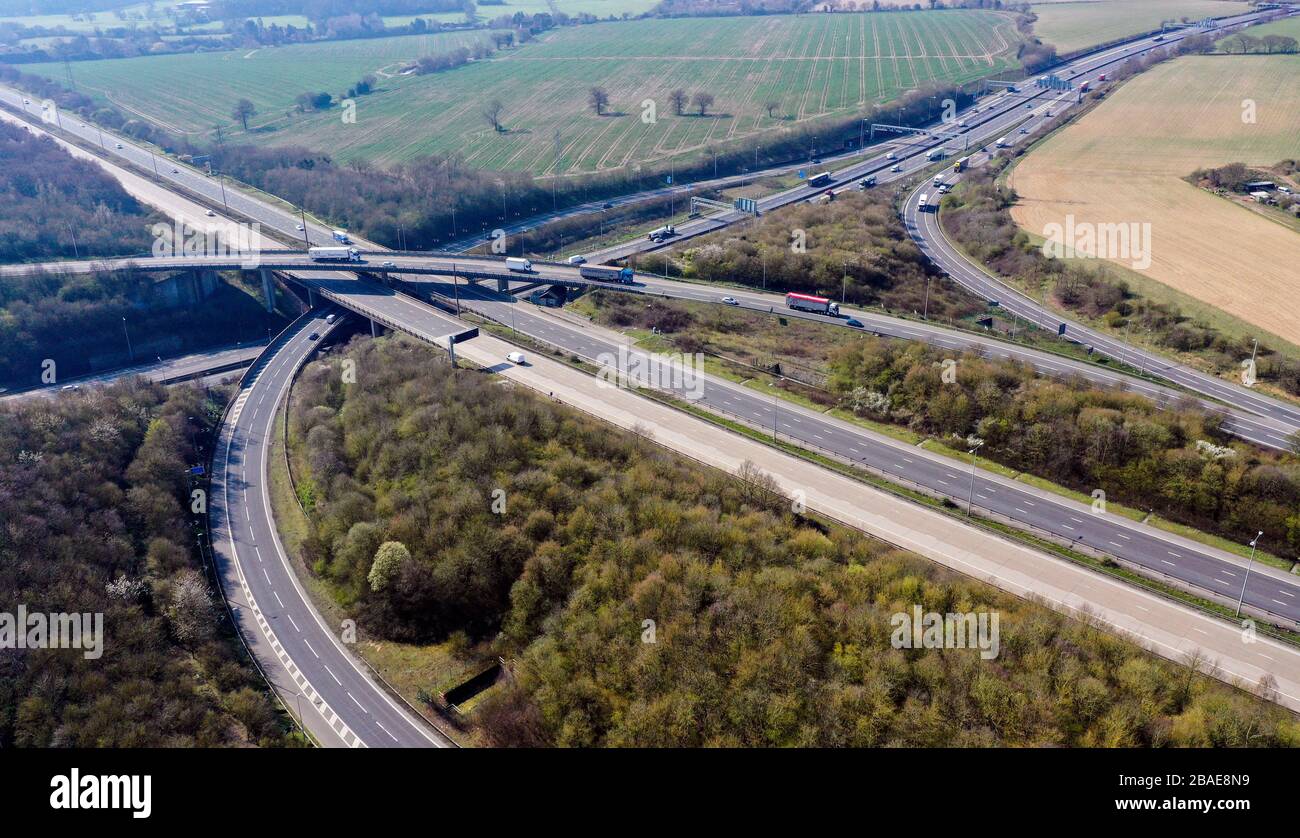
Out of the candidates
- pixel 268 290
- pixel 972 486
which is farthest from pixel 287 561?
pixel 268 290

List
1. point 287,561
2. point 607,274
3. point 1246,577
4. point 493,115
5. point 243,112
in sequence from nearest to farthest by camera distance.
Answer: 1. point 1246,577
2. point 287,561
3. point 607,274
4. point 493,115
5. point 243,112

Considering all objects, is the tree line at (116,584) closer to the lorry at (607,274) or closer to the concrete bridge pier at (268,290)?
the concrete bridge pier at (268,290)

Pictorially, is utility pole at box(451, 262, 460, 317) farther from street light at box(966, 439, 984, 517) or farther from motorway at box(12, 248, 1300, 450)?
street light at box(966, 439, 984, 517)

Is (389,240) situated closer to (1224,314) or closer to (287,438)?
(287,438)

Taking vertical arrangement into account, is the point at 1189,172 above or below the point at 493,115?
below

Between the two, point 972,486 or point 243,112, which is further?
point 243,112

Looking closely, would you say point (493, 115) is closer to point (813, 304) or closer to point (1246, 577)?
point (813, 304)

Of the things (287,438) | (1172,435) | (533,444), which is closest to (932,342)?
(1172,435)

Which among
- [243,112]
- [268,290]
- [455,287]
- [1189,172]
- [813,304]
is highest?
[243,112]
